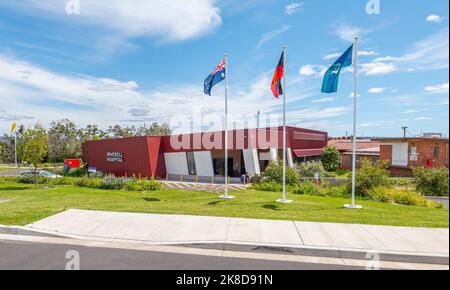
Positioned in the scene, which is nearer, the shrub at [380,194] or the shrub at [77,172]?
the shrub at [380,194]

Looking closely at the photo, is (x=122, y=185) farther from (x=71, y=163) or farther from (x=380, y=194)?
(x=71, y=163)

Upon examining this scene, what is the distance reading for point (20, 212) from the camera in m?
10.0

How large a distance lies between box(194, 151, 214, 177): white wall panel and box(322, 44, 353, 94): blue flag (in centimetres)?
2178

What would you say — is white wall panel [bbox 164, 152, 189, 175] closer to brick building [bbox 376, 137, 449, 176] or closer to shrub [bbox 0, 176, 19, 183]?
shrub [bbox 0, 176, 19, 183]

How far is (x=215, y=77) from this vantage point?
14.1 m

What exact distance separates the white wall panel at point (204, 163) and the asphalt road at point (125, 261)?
26.1 metres

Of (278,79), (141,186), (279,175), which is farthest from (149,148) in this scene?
(278,79)

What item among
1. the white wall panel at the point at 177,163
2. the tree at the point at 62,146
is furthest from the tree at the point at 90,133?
the white wall panel at the point at 177,163

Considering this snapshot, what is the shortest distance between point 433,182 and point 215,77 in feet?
54.0

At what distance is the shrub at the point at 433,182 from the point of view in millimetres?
19844

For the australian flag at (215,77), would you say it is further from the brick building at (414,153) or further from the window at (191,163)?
the brick building at (414,153)

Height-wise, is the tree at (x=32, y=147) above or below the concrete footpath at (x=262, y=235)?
above
